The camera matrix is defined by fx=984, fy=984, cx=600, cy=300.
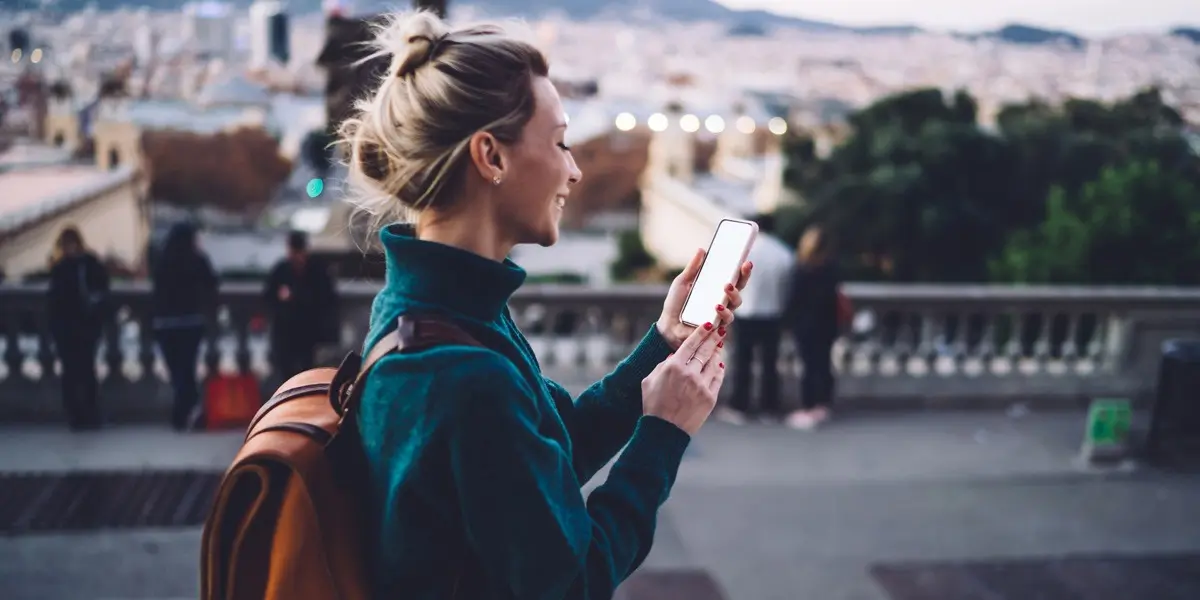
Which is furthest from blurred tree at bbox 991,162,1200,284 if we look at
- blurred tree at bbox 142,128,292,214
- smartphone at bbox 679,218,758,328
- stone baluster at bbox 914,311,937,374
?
blurred tree at bbox 142,128,292,214

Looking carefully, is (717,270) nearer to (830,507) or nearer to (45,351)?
(830,507)

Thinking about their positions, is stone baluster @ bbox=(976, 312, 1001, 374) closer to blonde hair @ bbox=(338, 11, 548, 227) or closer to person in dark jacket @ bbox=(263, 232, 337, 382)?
person in dark jacket @ bbox=(263, 232, 337, 382)

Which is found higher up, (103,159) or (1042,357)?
(1042,357)

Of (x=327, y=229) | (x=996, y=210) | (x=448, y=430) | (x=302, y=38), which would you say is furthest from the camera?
(x=302, y=38)

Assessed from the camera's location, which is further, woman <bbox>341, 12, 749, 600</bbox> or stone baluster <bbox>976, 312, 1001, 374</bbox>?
stone baluster <bbox>976, 312, 1001, 374</bbox>

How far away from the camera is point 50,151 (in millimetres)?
29359

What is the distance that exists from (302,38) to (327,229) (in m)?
65.2

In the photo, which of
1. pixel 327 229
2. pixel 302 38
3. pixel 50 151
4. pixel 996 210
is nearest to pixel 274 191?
pixel 302 38

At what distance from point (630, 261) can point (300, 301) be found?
54.4 metres

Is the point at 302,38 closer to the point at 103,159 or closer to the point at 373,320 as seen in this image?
the point at 103,159

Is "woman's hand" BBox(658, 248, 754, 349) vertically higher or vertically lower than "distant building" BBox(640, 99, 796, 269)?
higher

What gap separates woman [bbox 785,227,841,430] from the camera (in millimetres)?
7461

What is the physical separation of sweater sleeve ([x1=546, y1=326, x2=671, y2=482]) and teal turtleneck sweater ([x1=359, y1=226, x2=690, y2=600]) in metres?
0.26

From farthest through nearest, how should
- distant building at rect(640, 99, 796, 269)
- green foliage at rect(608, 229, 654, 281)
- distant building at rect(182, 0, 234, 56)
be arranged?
distant building at rect(182, 0, 234, 56)
green foliage at rect(608, 229, 654, 281)
distant building at rect(640, 99, 796, 269)
